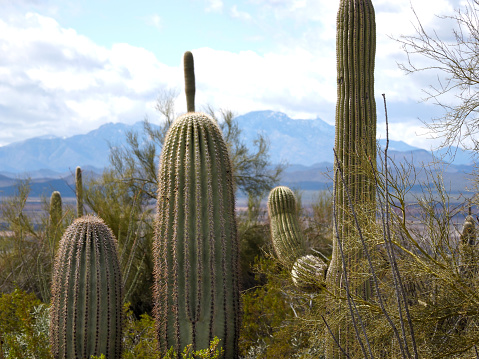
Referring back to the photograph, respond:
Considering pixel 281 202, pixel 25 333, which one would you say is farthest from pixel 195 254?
pixel 281 202

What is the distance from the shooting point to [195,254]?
4.16 m

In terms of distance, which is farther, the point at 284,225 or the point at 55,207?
the point at 55,207

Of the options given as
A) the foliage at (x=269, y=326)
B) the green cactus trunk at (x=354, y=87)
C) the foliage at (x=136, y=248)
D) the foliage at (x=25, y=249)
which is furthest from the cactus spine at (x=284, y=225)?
the foliage at (x=25, y=249)

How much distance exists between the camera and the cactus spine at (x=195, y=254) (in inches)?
163

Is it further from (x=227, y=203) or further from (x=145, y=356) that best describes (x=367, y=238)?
(x=145, y=356)

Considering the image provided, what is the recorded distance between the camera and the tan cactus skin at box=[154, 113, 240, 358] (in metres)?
4.15

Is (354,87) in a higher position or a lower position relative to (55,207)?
higher

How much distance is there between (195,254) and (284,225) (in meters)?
4.79

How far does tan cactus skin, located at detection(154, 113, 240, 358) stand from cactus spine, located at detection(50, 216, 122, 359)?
1.33ft

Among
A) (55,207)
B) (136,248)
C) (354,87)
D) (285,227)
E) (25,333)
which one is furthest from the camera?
(55,207)

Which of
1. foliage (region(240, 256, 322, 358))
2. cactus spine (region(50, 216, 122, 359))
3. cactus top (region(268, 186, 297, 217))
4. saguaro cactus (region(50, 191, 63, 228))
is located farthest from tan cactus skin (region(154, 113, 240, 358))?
saguaro cactus (region(50, 191, 63, 228))

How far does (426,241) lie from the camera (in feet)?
14.2

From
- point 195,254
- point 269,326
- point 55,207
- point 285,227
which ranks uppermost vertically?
point 55,207

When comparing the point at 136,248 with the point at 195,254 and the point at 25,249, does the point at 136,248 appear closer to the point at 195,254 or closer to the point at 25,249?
the point at 25,249
